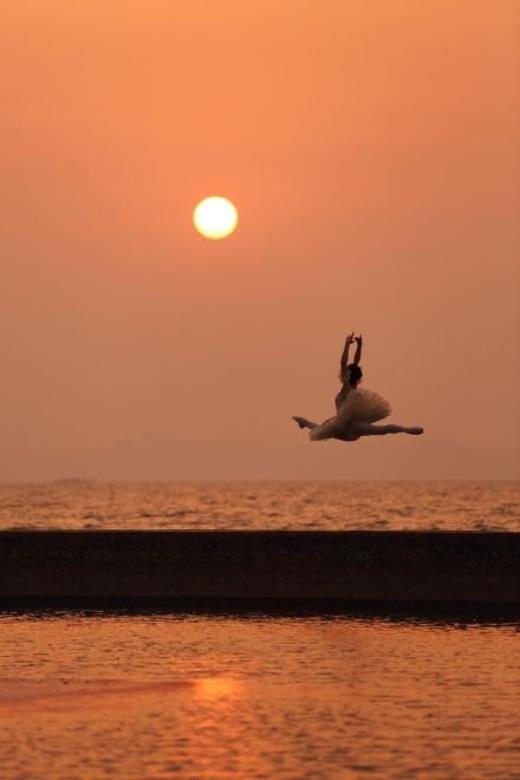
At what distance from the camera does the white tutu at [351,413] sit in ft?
74.0

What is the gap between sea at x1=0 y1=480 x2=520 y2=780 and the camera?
1276 cm

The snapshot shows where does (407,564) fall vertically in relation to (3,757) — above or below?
above

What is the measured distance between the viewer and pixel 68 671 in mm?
18312

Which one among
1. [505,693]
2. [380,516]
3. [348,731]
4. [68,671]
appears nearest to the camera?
[348,731]

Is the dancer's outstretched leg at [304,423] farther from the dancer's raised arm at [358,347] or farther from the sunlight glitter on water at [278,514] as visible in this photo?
the sunlight glitter on water at [278,514]

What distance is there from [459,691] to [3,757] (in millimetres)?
4951

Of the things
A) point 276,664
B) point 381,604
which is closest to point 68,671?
point 276,664

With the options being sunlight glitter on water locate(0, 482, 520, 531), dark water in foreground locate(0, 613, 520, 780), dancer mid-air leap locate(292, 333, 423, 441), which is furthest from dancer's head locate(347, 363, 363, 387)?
sunlight glitter on water locate(0, 482, 520, 531)

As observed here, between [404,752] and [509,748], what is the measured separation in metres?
0.75

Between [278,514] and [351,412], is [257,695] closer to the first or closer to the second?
[351,412]

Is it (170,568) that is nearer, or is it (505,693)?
(505,693)

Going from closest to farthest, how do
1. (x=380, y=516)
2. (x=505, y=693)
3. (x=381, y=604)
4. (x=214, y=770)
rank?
1. (x=214, y=770)
2. (x=505, y=693)
3. (x=381, y=604)
4. (x=380, y=516)

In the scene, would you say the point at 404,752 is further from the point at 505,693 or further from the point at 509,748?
the point at 505,693

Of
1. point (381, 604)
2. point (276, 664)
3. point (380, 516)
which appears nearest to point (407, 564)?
point (381, 604)
